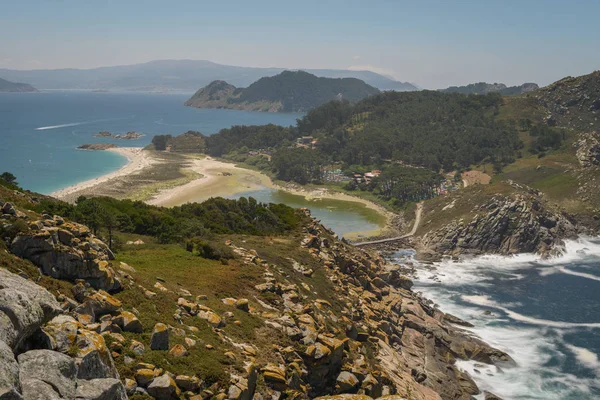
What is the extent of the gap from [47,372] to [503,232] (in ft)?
307

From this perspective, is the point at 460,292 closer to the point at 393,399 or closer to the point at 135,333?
the point at 393,399

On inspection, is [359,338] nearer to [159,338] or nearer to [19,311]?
[159,338]

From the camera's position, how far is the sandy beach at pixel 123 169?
112812 mm

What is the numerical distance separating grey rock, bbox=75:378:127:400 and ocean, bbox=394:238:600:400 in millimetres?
37958

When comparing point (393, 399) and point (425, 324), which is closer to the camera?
point (393, 399)

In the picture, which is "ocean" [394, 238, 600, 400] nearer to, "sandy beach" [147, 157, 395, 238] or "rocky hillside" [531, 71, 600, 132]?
"sandy beach" [147, 157, 395, 238]

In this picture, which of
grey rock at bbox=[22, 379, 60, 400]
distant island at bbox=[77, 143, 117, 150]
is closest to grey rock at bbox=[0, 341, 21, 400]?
grey rock at bbox=[22, 379, 60, 400]

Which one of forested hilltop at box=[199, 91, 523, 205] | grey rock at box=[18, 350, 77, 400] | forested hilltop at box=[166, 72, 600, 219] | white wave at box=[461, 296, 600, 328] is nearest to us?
grey rock at box=[18, 350, 77, 400]

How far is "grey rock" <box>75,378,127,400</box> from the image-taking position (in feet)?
38.4

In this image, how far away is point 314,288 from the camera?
39594 mm

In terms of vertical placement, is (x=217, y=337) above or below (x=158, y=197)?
above

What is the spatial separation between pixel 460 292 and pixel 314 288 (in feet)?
122

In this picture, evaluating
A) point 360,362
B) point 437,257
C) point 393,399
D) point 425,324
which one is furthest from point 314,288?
point 437,257

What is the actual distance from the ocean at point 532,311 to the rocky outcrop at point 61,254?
35.6 m
